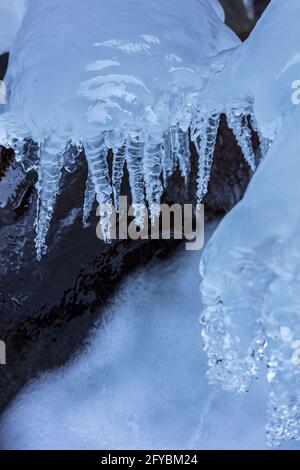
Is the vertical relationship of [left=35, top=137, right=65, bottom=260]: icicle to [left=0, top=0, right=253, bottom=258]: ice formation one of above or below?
below

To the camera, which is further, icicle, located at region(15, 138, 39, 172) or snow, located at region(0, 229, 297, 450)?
snow, located at region(0, 229, 297, 450)

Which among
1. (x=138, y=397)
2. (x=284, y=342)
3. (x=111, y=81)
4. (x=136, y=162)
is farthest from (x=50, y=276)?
(x=284, y=342)

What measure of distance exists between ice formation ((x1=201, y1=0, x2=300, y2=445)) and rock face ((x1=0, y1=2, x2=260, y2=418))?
3.56 feet

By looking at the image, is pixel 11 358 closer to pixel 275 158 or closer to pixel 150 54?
pixel 150 54

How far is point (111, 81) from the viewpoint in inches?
61.6

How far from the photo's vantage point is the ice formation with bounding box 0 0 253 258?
1569 millimetres

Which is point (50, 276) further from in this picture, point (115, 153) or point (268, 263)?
point (268, 263)

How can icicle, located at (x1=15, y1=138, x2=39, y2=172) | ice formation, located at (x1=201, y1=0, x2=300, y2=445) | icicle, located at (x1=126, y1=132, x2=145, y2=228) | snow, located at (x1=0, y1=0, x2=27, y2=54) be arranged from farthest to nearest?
snow, located at (x1=0, y1=0, x2=27, y2=54)
icicle, located at (x1=15, y1=138, x2=39, y2=172)
icicle, located at (x1=126, y1=132, x2=145, y2=228)
ice formation, located at (x1=201, y1=0, x2=300, y2=445)

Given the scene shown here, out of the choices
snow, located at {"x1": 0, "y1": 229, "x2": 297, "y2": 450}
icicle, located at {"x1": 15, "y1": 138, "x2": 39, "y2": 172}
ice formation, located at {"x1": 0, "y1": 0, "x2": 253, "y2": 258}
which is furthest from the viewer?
snow, located at {"x1": 0, "y1": 229, "x2": 297, "y2": 450}

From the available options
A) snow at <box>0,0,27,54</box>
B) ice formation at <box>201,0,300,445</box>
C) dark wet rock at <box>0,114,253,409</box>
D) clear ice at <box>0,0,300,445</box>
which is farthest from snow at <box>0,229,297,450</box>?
snow at <box>0,0,27,54</box>

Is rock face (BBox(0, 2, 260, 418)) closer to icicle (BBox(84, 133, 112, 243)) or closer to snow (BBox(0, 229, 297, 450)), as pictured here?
snow (BBox(0, 229, 297, 450))

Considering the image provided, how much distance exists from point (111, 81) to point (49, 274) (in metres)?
1.04

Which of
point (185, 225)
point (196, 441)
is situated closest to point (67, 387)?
point (196, 441)

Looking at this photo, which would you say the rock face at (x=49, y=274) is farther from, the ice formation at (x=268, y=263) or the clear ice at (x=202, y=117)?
the ice formation at (x=268, y=263)
